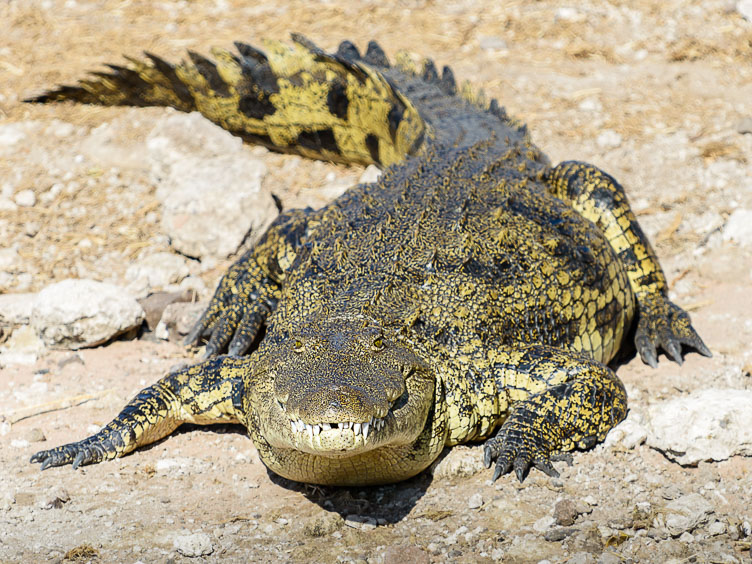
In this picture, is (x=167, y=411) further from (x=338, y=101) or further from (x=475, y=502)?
(x=338, y=101)

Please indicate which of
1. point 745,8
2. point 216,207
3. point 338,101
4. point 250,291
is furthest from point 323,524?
point 745,8

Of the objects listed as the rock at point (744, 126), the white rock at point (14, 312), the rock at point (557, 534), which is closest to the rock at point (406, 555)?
the rock at point (557, 534)

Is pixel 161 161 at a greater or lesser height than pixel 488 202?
lesser

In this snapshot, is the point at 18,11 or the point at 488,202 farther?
the point at 18,11

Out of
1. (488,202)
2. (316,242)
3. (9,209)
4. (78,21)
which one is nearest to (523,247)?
(488,202)

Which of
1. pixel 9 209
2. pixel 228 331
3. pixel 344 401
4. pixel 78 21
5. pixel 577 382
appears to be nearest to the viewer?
pixel 344 401

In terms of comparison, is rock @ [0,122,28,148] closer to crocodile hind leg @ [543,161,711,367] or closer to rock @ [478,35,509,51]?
rock @ [478,35,509,51]

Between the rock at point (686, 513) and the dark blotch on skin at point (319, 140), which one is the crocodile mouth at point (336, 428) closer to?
the rock at point (686, 513)

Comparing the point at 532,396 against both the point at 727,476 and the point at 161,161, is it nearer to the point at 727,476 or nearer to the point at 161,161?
the point at 727,476
